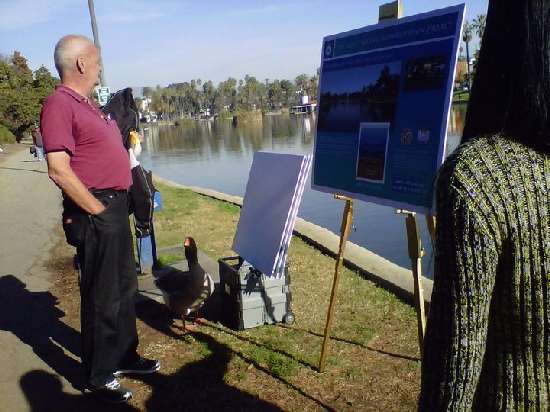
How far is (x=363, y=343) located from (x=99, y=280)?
206 centimetres

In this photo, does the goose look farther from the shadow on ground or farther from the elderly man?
the elderly man

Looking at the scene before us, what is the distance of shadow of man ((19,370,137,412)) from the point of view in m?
3.55

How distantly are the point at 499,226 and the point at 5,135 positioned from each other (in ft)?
137

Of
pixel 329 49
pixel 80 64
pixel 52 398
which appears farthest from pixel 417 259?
pixel 52 398

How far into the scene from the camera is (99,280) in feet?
11.4

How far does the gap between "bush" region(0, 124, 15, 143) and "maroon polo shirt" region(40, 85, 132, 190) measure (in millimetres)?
37565

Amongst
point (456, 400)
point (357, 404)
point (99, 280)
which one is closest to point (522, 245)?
point (456, 400)

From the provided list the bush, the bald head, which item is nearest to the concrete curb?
the bald head

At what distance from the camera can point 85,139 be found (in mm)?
3289

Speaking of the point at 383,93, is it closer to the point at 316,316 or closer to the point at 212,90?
the point at 316,316

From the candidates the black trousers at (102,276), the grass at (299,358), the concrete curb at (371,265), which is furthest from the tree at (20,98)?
the black trousers at (102,276)

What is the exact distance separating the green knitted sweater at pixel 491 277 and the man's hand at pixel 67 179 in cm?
257

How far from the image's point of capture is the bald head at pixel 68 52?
10.6ft

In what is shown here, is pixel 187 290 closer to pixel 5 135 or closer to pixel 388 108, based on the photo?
pixel 388 108
